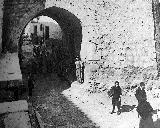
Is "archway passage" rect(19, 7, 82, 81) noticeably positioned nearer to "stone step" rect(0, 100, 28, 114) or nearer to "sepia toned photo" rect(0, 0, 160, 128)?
"sepia toned photo" rect(0, 0, 160, 128)

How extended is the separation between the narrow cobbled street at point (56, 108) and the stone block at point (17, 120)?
1.80 m

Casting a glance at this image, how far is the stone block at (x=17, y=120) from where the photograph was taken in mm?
4367

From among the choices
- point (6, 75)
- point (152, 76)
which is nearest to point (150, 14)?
point (152, 76)

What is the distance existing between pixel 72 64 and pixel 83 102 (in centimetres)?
253

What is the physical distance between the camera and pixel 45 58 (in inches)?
504

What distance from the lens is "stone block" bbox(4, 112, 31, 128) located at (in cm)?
437

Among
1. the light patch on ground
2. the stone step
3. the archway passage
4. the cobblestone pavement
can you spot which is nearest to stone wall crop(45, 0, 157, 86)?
the archway passage

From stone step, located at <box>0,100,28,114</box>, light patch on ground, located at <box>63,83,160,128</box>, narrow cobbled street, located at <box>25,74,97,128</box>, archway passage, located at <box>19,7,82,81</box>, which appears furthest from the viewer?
archway passage, located at <box>19,7,82,81</box>

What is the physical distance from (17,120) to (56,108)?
9.94ft

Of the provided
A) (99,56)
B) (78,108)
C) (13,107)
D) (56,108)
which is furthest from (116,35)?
(13,107)

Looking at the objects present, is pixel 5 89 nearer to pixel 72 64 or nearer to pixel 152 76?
pixel 72 64

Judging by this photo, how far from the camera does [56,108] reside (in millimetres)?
7496

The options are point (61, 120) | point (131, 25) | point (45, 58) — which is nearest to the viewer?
point (61, 120)

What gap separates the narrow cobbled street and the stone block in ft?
5.90
